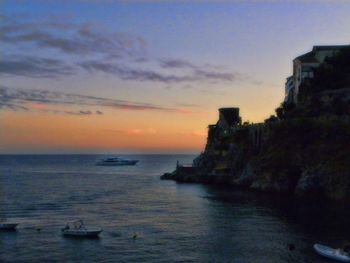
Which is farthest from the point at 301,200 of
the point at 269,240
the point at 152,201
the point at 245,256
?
the point at 245,256

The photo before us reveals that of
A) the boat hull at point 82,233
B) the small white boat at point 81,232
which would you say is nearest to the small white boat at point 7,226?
the small white boat at point 81,232

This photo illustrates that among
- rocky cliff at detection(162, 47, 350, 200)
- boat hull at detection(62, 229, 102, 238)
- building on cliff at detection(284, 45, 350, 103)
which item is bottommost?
boat hull at detection(62, 229, 102, 238)

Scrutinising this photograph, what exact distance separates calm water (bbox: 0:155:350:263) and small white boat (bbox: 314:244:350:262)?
90 cm

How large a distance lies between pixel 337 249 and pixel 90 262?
29046mm

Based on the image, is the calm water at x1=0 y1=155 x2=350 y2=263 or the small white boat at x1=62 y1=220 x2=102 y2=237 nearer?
the calm water at x1=0 y1=155 x2=350 y2=263

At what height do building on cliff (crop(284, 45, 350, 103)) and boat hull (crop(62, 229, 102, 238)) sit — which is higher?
building on cliff (crop(284, 45, 350, 103))

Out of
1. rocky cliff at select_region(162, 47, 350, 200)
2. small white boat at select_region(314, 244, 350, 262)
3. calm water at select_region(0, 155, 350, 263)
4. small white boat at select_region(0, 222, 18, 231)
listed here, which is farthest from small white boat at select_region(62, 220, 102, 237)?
rocky cliff at select_region(162, 47, 350, 200)

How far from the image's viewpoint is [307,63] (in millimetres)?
149125

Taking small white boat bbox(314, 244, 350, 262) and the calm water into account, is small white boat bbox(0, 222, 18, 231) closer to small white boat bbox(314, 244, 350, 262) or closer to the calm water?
the calm water

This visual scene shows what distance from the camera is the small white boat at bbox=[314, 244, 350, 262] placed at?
57.7m

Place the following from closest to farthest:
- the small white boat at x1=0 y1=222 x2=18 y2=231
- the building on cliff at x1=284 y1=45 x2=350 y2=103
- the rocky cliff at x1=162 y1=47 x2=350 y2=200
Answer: the small white boat at x1=0 y1=222 x2=18 y2=231, the rocky cliff at x1=162 y1=47 x2=350 y2=200, the building on cliff at x1=284 y1=45 x2=350 y2=103

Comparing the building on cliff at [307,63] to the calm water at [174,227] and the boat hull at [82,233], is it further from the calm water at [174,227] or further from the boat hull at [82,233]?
the boat hull at [82,233]

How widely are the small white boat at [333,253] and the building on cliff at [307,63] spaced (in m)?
92.2

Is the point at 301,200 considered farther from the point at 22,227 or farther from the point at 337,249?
the point at 22,227
